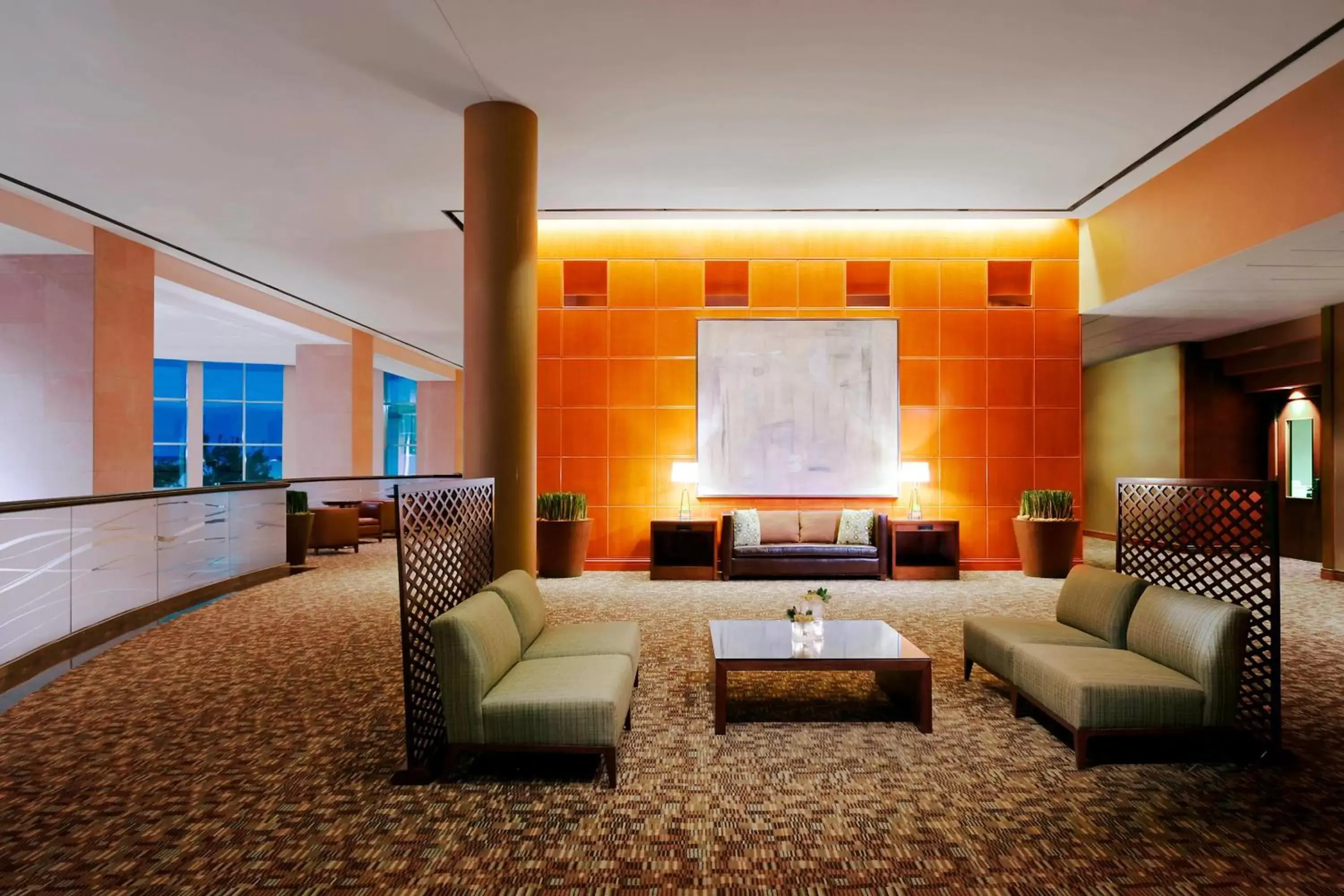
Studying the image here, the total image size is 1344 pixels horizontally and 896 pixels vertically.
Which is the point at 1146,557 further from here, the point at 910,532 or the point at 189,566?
the point at 189,566

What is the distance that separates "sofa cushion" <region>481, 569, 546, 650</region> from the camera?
381 centimetres

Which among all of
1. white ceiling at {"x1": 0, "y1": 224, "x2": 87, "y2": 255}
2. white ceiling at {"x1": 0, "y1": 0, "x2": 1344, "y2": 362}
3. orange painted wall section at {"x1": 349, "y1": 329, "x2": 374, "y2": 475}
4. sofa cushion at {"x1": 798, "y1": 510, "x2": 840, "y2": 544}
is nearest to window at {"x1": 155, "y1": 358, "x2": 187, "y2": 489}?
orange painted wall section at {"x1": 349, "y1": 329, "x2": 374, "y2": 475}

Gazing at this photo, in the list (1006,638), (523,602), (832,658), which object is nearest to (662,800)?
(832,658)

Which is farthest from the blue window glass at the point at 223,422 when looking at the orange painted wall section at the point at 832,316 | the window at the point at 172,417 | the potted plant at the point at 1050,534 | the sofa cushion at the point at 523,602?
the potted plant at the point at 1050,534

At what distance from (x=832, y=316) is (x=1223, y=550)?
18.2 ft

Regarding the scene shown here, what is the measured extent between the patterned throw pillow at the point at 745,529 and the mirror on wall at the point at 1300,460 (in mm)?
7730

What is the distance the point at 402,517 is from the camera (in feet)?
10.00

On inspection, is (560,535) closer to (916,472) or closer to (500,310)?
(500,310)

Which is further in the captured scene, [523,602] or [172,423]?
[172,423]

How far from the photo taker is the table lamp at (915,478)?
8.29m

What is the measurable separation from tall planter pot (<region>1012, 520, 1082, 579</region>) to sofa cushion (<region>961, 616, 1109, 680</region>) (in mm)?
4093

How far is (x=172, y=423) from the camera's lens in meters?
17.1

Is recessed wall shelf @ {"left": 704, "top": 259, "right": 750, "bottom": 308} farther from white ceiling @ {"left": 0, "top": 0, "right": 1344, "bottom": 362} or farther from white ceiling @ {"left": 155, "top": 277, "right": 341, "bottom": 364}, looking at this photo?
white ceiling @ {"left": 155, "top": 277, "right": 341, "bottom": 364}

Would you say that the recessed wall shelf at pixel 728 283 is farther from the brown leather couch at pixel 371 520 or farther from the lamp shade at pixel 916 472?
the brown leather couch at pixel 371 520
